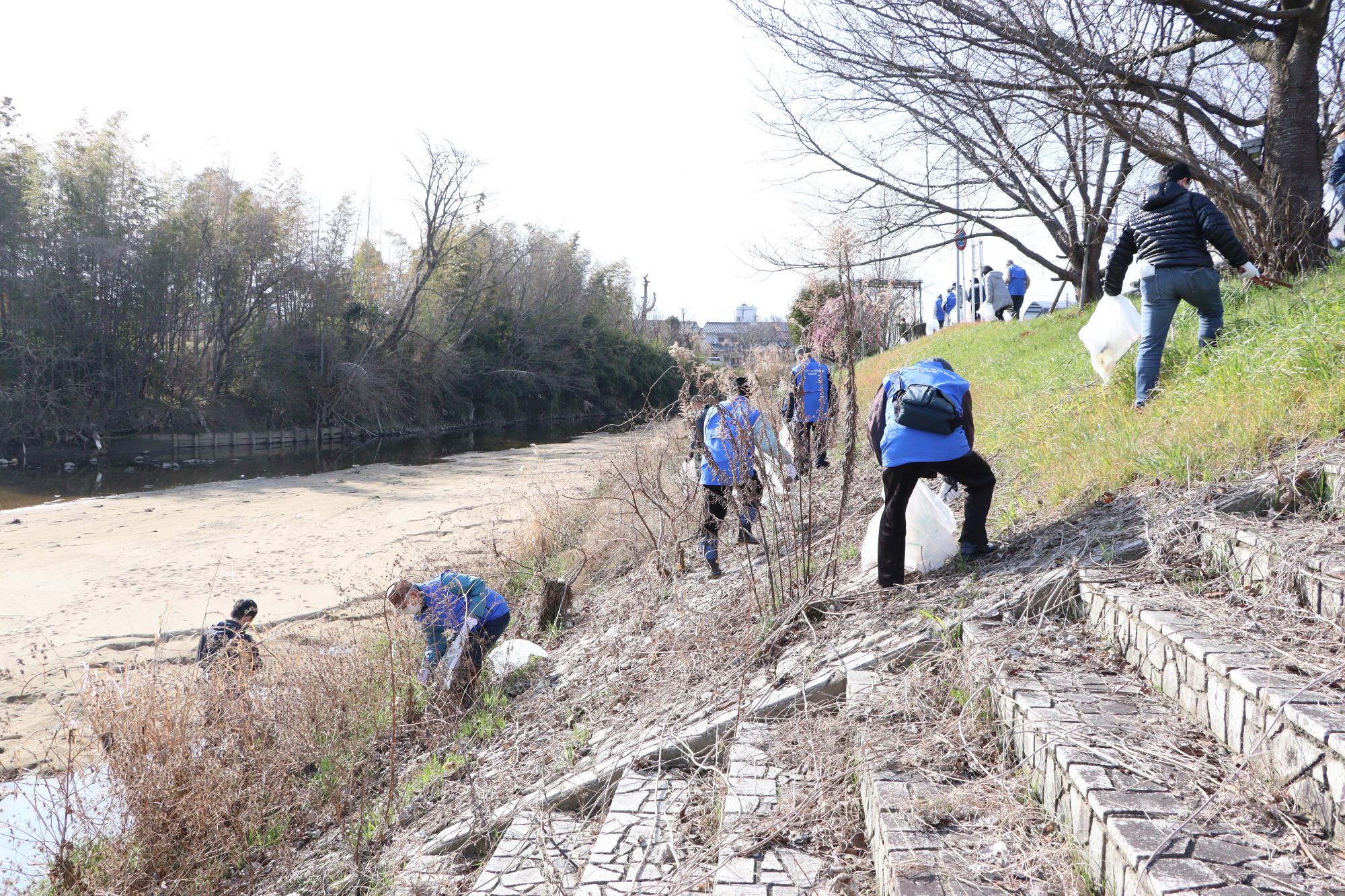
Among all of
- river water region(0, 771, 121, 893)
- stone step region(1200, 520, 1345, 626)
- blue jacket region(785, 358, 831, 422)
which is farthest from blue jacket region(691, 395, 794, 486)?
river water region(0, 771, 121, 893)

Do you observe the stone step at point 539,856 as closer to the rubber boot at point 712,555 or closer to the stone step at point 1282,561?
the stone step at point 1282,561

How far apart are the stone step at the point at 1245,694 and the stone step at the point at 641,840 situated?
171 centimetres

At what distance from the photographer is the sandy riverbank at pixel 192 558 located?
7836 mm

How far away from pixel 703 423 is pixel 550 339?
130ft

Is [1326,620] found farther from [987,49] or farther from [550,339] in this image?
[550,339]

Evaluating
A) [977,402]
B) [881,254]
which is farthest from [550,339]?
[977,402]

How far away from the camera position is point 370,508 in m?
15.6

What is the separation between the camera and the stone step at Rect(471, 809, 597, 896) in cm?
296

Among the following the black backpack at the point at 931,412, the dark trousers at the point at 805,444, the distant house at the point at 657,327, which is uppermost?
the distant house at the point at 657,327

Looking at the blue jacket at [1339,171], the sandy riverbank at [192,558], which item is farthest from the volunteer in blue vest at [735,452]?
the blue jacket at [1339,171]

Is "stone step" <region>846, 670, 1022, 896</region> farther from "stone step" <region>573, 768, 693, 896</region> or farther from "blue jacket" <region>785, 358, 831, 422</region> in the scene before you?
"blue jacket" <region>785, 358, 831, 422</region>

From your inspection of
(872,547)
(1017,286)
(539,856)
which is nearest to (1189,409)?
(872,547)

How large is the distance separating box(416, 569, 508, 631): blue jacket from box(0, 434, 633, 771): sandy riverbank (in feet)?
7.27

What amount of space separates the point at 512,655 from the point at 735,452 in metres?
2.52
